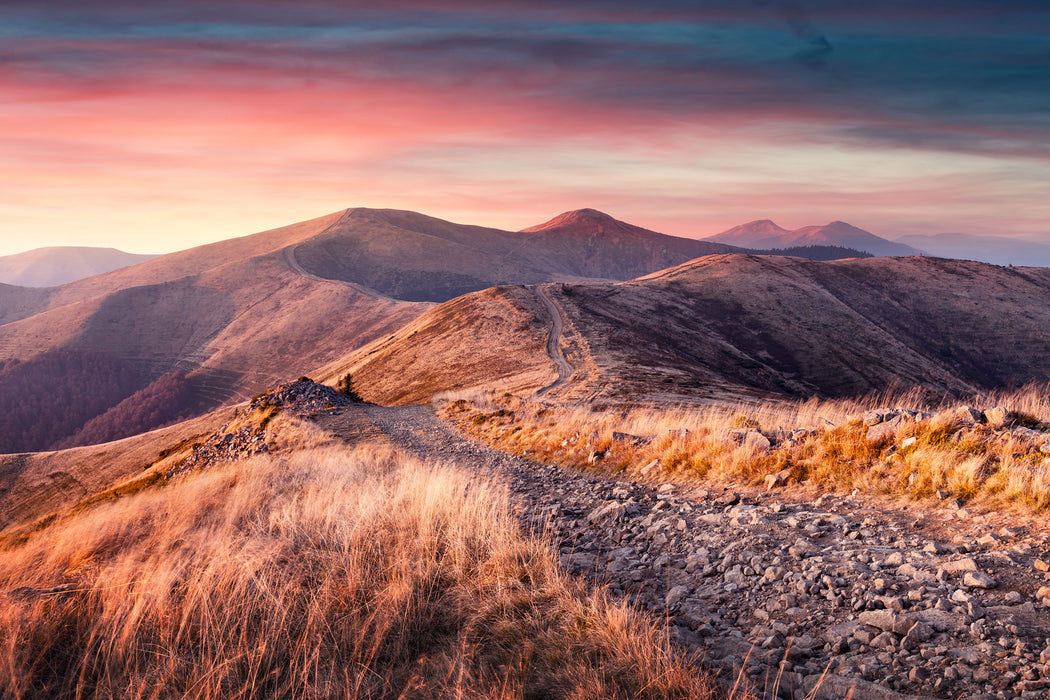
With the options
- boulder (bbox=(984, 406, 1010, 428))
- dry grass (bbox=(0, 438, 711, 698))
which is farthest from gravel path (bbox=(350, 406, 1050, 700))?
boulder (bbox=(984, 406, 1010, 428))

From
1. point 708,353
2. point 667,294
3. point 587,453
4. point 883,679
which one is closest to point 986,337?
point 667,294

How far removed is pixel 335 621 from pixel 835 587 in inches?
169

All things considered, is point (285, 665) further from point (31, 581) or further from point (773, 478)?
point (773, 478)

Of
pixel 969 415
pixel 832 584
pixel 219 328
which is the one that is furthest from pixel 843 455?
pixel 219 328

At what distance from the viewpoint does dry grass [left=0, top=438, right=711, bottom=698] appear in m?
3.70

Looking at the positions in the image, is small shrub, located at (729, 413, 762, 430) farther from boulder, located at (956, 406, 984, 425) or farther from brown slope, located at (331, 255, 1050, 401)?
brown slope, located at (331, 255, 1050, 401)

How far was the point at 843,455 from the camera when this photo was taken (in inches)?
297

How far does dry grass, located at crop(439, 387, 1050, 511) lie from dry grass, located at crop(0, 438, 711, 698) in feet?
13.9

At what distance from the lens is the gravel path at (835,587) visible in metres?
3.38

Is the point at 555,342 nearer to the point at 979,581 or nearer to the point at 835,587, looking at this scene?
the point at 835,587

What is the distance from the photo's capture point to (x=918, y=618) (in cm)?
380

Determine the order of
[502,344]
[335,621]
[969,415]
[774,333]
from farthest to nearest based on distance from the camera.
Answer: [774,333] → [502,344] → [969,415] → [335,621]

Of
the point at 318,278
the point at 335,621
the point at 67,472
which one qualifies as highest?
the point at 318,278

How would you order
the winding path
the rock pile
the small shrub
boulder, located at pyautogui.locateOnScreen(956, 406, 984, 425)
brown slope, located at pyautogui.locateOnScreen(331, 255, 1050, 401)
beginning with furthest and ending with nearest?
the winding path → brown slope, located at pyautogui.locateOnScreen(331, 255, 1050, 401) → the rock pile → the small shrub → boulder, located at pyautogui.locateOnScreen(956, 406, 984, 425)
